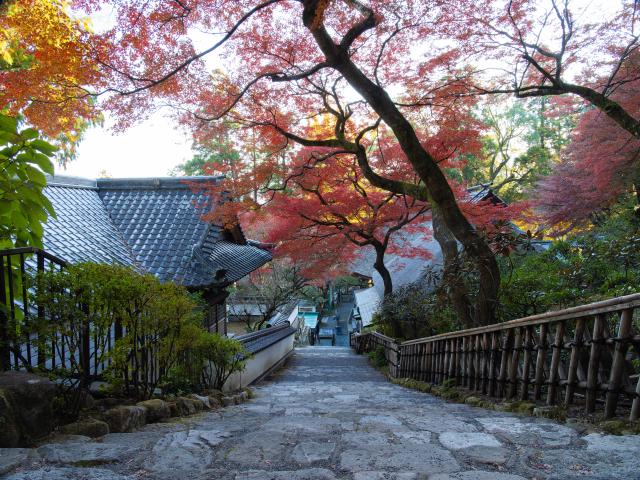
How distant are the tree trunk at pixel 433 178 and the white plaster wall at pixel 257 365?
4.78 metres

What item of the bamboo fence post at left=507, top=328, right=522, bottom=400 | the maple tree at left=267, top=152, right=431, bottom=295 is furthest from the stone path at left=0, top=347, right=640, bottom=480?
the maple tree at left=267, top=152, right=431, bottom=295

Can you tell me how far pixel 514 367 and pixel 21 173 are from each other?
15.9 ft

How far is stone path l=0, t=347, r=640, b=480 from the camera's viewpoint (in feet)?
8.22

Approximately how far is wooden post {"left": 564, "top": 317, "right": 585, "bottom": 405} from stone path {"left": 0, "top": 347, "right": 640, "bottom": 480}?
0.39m

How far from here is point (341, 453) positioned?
2926 millimetres

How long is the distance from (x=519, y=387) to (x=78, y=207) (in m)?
11.0

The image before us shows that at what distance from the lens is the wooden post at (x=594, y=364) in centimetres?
358

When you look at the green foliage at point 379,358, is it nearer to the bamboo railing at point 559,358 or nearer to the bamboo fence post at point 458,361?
the bamboo railing at point 559,358

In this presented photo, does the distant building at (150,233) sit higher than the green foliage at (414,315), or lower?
higher

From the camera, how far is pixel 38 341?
3.33 metres

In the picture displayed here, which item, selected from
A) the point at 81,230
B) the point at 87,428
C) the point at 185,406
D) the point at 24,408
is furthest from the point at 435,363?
the point at 81,230

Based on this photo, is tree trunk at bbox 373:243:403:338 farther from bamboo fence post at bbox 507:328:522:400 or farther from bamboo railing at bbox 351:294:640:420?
bamboo fence post at bbox 507:328:522:400

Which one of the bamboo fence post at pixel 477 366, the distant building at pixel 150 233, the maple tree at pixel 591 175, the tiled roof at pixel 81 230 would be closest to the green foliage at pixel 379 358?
the distant building at pixel 150 233

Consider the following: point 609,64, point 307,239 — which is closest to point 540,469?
point 609,64
